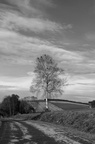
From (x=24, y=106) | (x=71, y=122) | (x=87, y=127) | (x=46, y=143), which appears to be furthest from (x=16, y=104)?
(x=46, y=143)

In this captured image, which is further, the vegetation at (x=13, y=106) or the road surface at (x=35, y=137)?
the vegetation at (x=13, y=106)

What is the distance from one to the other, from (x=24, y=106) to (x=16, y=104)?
5.07 meters

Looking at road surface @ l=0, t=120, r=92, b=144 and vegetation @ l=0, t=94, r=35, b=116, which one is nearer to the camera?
road surface @ l=0, t=120, r=92, b=144

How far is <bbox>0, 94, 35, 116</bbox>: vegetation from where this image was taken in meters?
109

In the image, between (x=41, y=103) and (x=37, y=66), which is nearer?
(x=37, y=66)

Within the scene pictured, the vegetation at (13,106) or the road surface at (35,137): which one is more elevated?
the vegetation at (13,106)

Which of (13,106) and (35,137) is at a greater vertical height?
(13,106)

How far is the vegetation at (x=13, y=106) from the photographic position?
109 meters

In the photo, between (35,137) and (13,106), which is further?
(13,106)

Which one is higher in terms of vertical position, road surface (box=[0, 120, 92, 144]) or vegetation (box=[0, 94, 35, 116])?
vegetation (box=[0, 94, 35, 116])

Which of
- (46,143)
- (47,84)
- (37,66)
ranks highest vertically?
(37,66)

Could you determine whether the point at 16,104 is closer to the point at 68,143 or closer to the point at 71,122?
the point at 71,122

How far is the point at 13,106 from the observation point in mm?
111188

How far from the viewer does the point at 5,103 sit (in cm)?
11638
